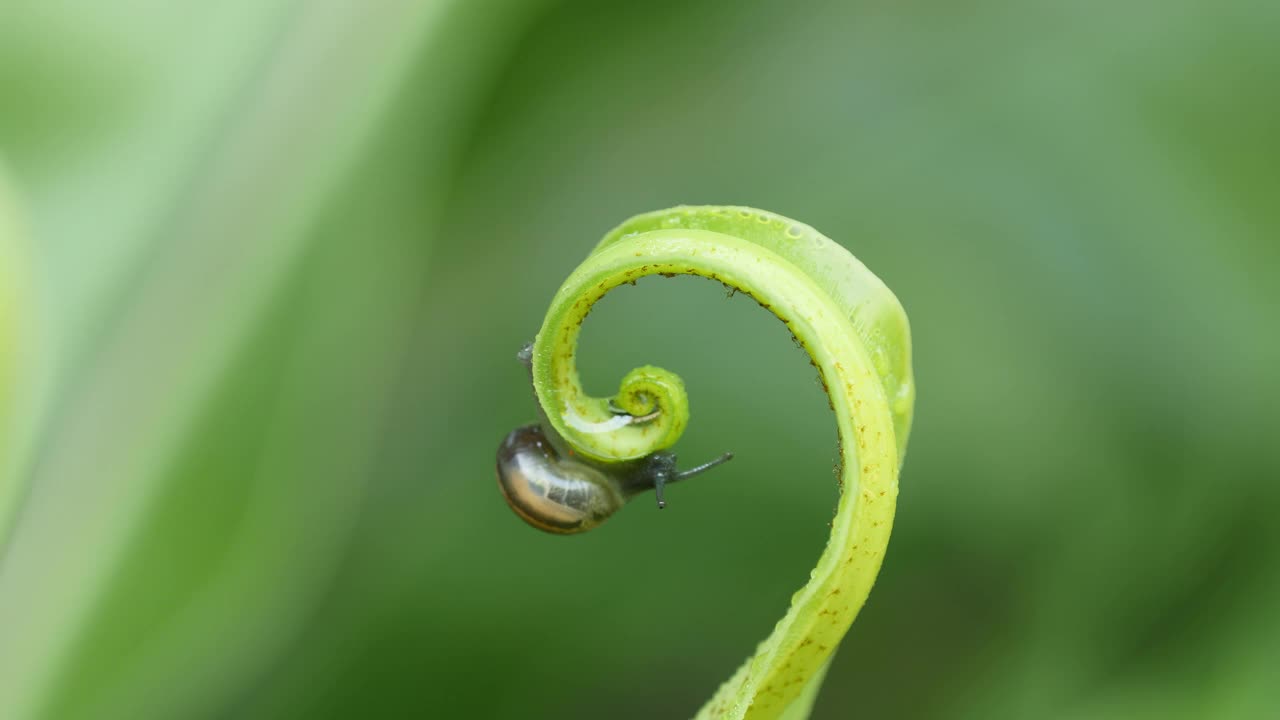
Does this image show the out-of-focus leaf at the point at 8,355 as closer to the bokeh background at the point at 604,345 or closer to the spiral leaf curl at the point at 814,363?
the bokeh background at the point at 604,345

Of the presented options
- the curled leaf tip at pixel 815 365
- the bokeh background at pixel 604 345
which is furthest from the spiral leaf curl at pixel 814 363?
the bokeh background at pixel 604 345

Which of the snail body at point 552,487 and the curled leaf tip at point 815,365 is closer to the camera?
the curled leaf tip at point 815,365

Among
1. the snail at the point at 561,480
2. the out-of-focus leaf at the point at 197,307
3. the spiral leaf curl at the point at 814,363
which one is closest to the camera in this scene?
the spiral leaf curl at the point at 814,363

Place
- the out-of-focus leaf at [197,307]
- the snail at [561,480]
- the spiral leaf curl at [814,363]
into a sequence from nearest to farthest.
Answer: the spiral leaf curl at [814,363]
the snail at [561,480]
the out-of-focus leaf at [197,307]

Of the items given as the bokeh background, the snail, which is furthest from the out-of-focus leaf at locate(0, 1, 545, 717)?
the snail

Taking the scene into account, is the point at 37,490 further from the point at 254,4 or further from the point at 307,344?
the point at 254,4

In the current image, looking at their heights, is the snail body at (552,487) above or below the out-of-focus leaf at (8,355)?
below
